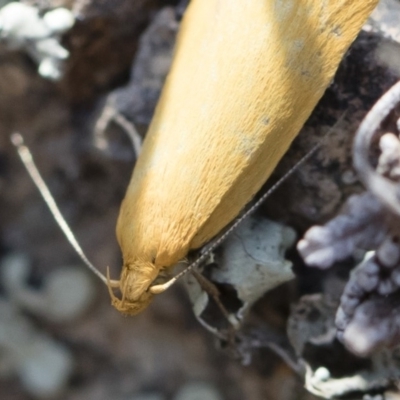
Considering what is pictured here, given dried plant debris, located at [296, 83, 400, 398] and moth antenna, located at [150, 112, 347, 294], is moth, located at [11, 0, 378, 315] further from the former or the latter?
dried plant debris, located at [296, 83, 400, 398]

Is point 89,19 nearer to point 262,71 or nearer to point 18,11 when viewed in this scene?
point 18,11

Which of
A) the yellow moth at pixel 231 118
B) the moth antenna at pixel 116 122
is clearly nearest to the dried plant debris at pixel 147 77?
the moth antenna at pixel 116 122

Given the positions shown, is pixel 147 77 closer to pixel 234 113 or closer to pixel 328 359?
pixel 234 113

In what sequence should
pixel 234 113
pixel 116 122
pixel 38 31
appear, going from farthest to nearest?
pixel 116 122, pixel 38 31, pixel 234 113

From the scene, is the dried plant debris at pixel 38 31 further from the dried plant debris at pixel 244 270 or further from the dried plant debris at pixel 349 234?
the dried plant debris at pixel 349 234

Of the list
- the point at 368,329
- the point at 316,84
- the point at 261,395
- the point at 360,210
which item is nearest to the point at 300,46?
the point at 316,84

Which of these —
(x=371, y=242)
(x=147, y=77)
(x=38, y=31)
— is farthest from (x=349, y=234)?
(x=38, y=31)
